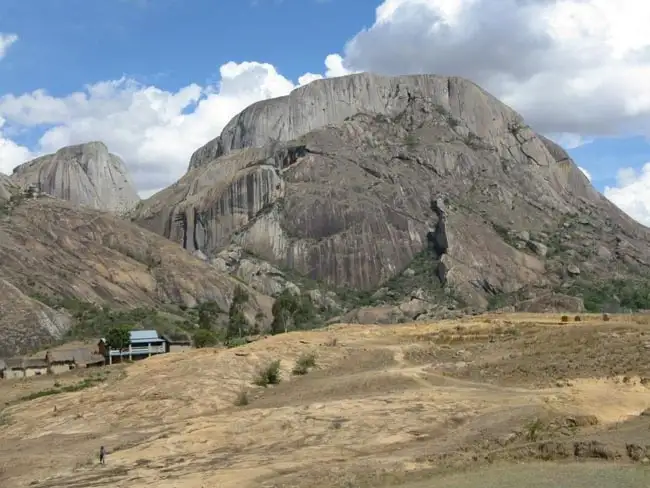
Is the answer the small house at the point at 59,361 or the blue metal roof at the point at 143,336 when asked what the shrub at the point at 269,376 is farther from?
the blue metal roof at the point at 143,336

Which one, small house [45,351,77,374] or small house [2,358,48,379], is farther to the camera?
small house [45,351,77,374]

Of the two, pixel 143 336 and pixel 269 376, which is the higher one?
pixel 143 336

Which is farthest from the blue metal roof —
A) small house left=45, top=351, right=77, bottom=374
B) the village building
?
small house left=45, top=351, right=77, bottom=374

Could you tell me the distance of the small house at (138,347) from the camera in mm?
89125

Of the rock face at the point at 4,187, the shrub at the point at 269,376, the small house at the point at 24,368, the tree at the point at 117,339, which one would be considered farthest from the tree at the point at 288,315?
the rock face at the point at 4,187

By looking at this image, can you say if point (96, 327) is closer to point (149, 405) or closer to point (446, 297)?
point (149, 405)

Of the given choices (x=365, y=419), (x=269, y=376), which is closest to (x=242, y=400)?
(x=269, y=376)

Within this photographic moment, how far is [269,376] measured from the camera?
52062 millimetres

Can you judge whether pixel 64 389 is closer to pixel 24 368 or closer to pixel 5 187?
pixel 24 368

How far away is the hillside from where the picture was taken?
108000 millimetres

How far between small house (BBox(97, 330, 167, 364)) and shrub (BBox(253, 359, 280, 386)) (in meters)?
40.1

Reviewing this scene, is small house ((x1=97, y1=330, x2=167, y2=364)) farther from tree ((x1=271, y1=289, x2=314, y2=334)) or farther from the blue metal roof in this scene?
tree ((x1=271, y1=289, x2=314, y2=334))

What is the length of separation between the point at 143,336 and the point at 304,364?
140ft

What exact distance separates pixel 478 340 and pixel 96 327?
6610cm
